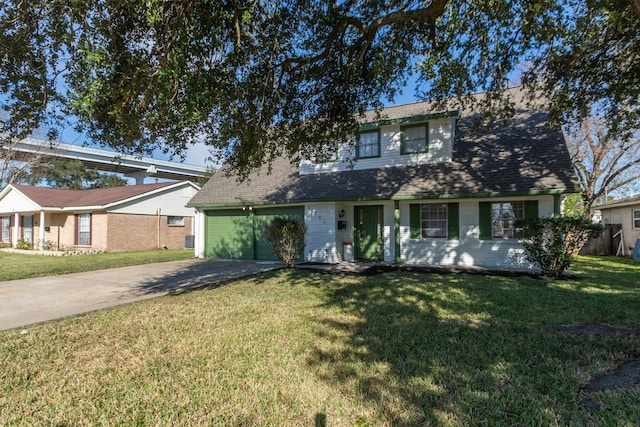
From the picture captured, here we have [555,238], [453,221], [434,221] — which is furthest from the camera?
[434,221]

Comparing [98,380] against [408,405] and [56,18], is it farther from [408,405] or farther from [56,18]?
[56,18]

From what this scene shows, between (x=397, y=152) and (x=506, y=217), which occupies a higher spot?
(x=397, y=152)

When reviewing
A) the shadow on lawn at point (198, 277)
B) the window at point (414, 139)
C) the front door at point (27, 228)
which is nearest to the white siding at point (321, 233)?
the shadow on lawn at point (198, 277)

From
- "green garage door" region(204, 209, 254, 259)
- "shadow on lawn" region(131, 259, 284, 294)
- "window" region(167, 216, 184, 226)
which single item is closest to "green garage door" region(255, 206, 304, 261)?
"green garage door" region(204, 209, 254, 259)

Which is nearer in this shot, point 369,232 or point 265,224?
point 369,232

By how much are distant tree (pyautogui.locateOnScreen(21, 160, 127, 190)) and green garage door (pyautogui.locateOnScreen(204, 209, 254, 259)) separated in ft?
92.7

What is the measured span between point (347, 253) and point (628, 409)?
10228 mm

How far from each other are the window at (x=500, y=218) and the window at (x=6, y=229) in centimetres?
3061

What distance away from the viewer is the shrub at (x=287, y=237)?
11.1 m

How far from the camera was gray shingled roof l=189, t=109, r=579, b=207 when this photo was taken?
10.3m

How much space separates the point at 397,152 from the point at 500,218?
4252 mm

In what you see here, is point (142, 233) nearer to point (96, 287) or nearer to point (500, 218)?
point (96, 287)

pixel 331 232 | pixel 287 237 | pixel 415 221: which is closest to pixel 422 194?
pixel 415 221

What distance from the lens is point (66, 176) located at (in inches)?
1489
